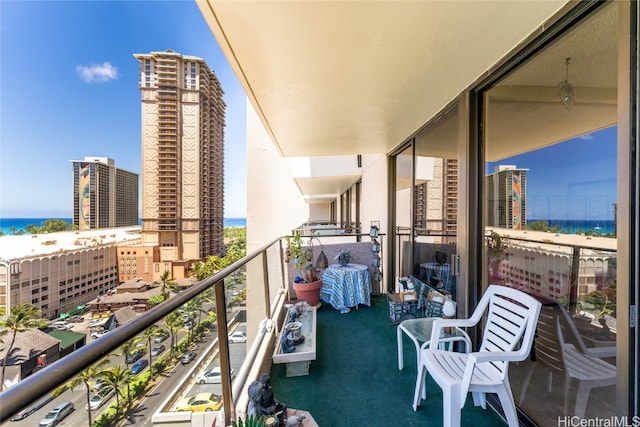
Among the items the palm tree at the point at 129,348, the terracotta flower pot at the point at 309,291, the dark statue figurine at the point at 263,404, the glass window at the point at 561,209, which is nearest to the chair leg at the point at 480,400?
the glass window at the point at 561,209

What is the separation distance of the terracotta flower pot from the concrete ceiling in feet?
7.79

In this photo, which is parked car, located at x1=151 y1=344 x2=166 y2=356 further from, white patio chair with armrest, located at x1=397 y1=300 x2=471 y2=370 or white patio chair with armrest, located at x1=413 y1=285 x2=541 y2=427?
→ white patio chair with armrest, located at x1=397 y1=300 x2=471 y2=370

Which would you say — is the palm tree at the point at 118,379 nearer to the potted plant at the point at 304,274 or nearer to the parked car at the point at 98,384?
the parked car at the point at 98,384

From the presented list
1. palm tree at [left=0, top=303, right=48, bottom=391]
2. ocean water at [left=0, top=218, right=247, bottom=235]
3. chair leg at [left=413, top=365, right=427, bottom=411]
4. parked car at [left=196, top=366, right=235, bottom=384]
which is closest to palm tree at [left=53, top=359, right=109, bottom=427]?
parked car at [left=196, top=366, right=235, bottom=384]

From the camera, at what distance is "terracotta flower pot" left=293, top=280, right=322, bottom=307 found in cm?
375

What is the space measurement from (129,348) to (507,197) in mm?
2259

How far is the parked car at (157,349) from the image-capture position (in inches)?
39.6

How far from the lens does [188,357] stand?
126 cm

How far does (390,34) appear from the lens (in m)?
1.49

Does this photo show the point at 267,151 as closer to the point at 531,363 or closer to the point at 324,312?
the point at 324,312

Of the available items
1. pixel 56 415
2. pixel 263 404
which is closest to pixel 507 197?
pixel 263 404

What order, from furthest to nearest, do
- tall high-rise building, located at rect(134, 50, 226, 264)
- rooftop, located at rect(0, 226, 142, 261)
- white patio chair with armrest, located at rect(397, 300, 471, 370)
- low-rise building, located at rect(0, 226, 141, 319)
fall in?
tall high-rise building, located at rect(134, 50, 226, 264), rooftop, located at rect(0, 226, 142, 261), low-rise building, located at rect(0, 226, 141, 319), white patio chair with armrest, located at rect(397, 300, 471, 370)

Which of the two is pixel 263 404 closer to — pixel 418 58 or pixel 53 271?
pixel 418 58

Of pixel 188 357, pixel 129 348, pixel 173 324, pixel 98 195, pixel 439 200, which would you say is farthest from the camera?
pixel 98 195
